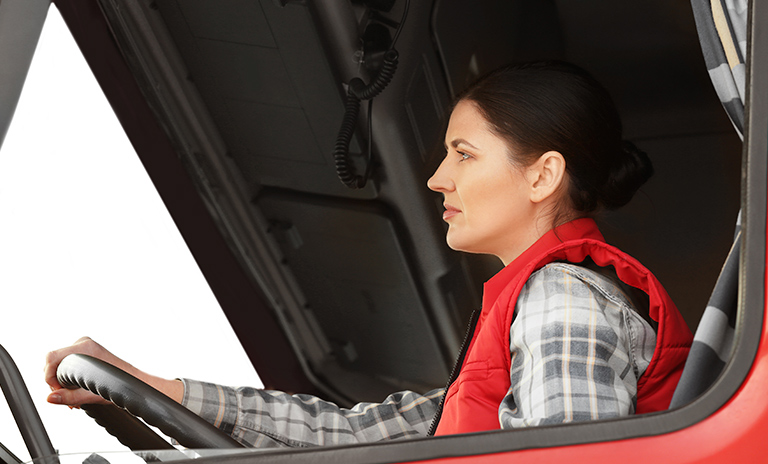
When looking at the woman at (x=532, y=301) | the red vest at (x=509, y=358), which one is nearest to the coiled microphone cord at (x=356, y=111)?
the woman at (x=532, y=301)

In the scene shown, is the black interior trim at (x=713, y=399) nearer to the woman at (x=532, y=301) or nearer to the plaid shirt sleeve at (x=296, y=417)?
the woman at (x=532, y=301)

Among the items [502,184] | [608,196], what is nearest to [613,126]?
[608,196]

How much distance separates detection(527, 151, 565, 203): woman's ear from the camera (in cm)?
122

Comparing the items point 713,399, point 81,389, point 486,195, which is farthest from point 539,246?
point 81,389

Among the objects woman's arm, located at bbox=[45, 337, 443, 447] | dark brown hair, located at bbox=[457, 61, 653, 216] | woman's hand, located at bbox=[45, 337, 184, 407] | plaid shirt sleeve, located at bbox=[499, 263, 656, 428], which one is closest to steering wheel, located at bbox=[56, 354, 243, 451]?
woman's hand, located at bbox=[45, 337, 184, 407]

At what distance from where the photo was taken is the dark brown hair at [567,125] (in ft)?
4.09

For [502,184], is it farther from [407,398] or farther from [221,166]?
[221,166]

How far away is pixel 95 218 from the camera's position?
1905 millimetres

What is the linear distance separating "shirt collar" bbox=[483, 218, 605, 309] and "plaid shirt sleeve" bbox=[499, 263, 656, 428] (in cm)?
15

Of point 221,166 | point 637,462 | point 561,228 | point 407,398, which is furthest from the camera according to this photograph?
point 221,166

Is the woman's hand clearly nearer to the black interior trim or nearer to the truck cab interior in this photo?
the black interior trim

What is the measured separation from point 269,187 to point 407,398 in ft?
3.00

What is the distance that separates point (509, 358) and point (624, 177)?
57cm

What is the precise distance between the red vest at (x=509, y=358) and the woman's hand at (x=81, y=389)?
1.76 feet
